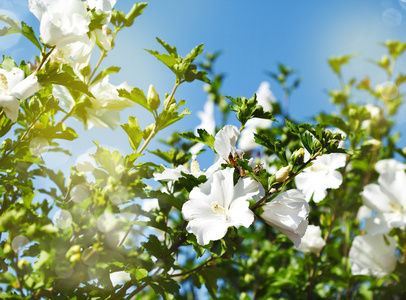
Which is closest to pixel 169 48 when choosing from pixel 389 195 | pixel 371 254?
pixel 389 195

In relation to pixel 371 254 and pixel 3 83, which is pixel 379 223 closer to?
pixel 371 254

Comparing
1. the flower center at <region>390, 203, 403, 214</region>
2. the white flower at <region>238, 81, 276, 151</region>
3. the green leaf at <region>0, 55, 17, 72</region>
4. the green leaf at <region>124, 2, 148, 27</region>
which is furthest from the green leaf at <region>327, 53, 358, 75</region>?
the green leaf at <region>0, 55, 17, 72</region>

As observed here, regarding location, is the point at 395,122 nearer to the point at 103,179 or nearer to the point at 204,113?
the point at 204,113

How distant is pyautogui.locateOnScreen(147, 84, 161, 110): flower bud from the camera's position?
990 mm

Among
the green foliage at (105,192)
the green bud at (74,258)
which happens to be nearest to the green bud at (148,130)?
the green foliage at (105,192)

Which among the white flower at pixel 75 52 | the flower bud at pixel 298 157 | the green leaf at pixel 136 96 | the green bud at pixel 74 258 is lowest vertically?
the green bud at pixel 74 258

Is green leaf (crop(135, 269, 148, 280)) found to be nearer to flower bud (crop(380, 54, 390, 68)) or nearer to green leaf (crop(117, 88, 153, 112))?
green leaf (crop(117, 88, 153, 112))

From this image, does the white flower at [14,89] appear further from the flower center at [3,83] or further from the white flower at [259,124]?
the white flower at [259,124]

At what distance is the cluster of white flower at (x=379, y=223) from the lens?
1637 mm

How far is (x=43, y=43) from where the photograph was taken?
0.81 meters

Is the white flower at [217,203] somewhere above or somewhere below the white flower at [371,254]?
above

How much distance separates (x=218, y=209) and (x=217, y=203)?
0.02 meters

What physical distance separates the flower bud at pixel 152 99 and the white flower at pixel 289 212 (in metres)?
0.42

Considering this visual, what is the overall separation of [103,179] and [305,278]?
1371mm
